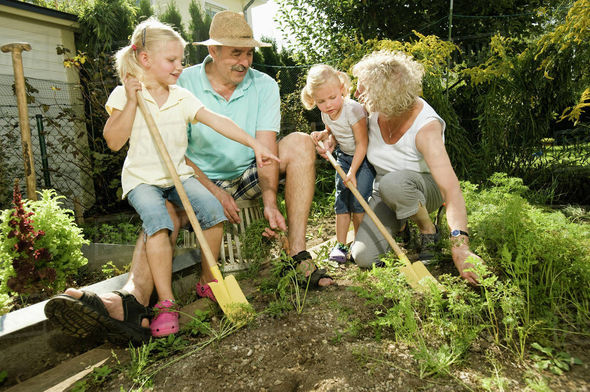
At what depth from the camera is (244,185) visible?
95.7 inches

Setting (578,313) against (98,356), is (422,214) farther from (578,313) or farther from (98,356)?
(98,356)

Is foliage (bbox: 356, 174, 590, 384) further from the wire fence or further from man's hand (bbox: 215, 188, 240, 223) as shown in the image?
the wire fence

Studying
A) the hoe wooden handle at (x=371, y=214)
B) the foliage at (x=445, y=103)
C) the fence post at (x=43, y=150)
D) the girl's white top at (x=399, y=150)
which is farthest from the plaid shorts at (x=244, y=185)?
the fence post at (x=43, y=150)

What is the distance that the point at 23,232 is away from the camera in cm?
198

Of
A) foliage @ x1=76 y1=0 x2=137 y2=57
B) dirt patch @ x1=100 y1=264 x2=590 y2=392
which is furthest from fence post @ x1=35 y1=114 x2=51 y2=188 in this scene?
dirt patch @ x1=100 y1=264 x2=590 y2=392

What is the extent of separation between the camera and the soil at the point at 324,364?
4.24 ft

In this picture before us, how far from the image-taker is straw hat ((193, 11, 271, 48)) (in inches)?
88.0

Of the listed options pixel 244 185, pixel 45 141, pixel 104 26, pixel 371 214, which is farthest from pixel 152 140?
pixel 104 26

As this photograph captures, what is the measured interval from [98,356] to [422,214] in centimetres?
185

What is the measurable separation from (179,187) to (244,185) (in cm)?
63

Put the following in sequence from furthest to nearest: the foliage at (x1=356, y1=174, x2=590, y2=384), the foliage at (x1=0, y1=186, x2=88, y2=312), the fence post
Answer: the fence post < the foliage at (x1=0, y1=186, x2=88, y2=312) < the foliage at (x1=356, y1=174, x2=590, y2=384)

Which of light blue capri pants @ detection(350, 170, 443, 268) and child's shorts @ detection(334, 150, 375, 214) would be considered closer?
light blue capri pants @ detection(350, 170, 443, 268)

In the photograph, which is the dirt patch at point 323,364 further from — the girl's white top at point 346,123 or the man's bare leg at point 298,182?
the girl's white top at point 346,123

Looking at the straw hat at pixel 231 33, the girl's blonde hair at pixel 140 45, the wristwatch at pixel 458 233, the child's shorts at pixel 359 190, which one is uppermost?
the straw hat at pixel 231 33
